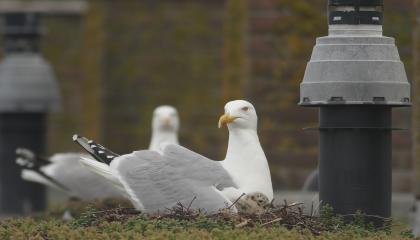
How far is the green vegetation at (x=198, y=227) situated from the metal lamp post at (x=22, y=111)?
8592 mm

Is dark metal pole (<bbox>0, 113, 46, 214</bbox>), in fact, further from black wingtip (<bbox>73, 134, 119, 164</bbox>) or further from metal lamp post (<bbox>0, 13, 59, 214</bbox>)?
black wingtip (<bbox>73, 134, 119, 164</bbox>)

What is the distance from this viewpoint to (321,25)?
61.4 ft

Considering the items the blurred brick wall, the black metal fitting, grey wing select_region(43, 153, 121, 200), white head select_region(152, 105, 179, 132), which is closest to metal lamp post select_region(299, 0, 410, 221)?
grey wing select_region(43, 153, 121, 200)

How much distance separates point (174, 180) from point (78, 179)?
18.2 feet

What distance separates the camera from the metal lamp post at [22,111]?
780 inches

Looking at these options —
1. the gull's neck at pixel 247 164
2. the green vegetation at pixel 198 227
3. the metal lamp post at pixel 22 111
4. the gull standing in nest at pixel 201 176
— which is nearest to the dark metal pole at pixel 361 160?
the green vegetation at pixel 198 227

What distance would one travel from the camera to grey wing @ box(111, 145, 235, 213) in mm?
11461

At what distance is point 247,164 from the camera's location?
11930 mm

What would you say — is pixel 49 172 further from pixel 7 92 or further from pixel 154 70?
pixel 154 70

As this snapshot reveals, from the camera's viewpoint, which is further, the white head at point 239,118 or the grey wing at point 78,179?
the grey wing at point 78,179

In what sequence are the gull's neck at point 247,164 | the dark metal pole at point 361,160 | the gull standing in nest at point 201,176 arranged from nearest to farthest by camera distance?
the dark metal pole at point 361,160
the gull standing in nest at point 201,176
the gull's neck at point 247,164

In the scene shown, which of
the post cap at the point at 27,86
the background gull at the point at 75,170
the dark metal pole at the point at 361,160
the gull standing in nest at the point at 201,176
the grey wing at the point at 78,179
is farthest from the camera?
the post cap at the point at 27,86

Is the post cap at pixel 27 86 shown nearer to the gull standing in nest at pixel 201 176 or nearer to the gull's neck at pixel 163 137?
→ the gull's neck at pixel 163 137

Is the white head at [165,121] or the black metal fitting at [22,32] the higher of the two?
the black metal fitting at [22,32]
